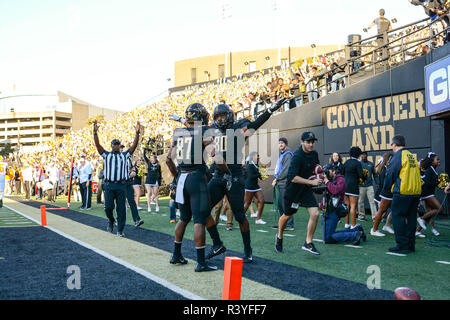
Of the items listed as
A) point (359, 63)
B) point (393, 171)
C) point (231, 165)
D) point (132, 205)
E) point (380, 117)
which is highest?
point (359, 63)

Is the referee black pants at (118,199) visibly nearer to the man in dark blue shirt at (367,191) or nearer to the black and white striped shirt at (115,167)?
the black and white striped shirt at (115,167)

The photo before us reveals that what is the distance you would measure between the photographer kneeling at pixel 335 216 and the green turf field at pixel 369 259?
180 millimetres

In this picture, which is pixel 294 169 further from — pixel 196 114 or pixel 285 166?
pixel 285 166

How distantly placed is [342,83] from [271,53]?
47.8 meters

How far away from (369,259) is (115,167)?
5489mm

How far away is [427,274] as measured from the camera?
5863mm

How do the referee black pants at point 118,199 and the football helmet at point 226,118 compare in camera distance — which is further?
the referee black pants at point 118,199

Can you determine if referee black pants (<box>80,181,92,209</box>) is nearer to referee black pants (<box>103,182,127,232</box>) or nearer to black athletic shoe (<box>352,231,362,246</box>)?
referee black pants (<box>103,182,127,232</box>)

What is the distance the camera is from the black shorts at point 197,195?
5.89 meters

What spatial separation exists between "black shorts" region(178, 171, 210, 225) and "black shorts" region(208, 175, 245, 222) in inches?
20.9

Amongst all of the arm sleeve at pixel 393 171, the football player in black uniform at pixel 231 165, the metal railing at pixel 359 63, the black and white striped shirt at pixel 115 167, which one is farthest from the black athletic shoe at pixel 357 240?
the metal railing at pixel 359 63

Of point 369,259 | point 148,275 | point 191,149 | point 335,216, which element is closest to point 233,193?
point 191,149

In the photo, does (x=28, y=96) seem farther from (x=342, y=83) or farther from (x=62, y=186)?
(x=342, y=83)

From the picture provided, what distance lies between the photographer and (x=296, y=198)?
24.2 ft
